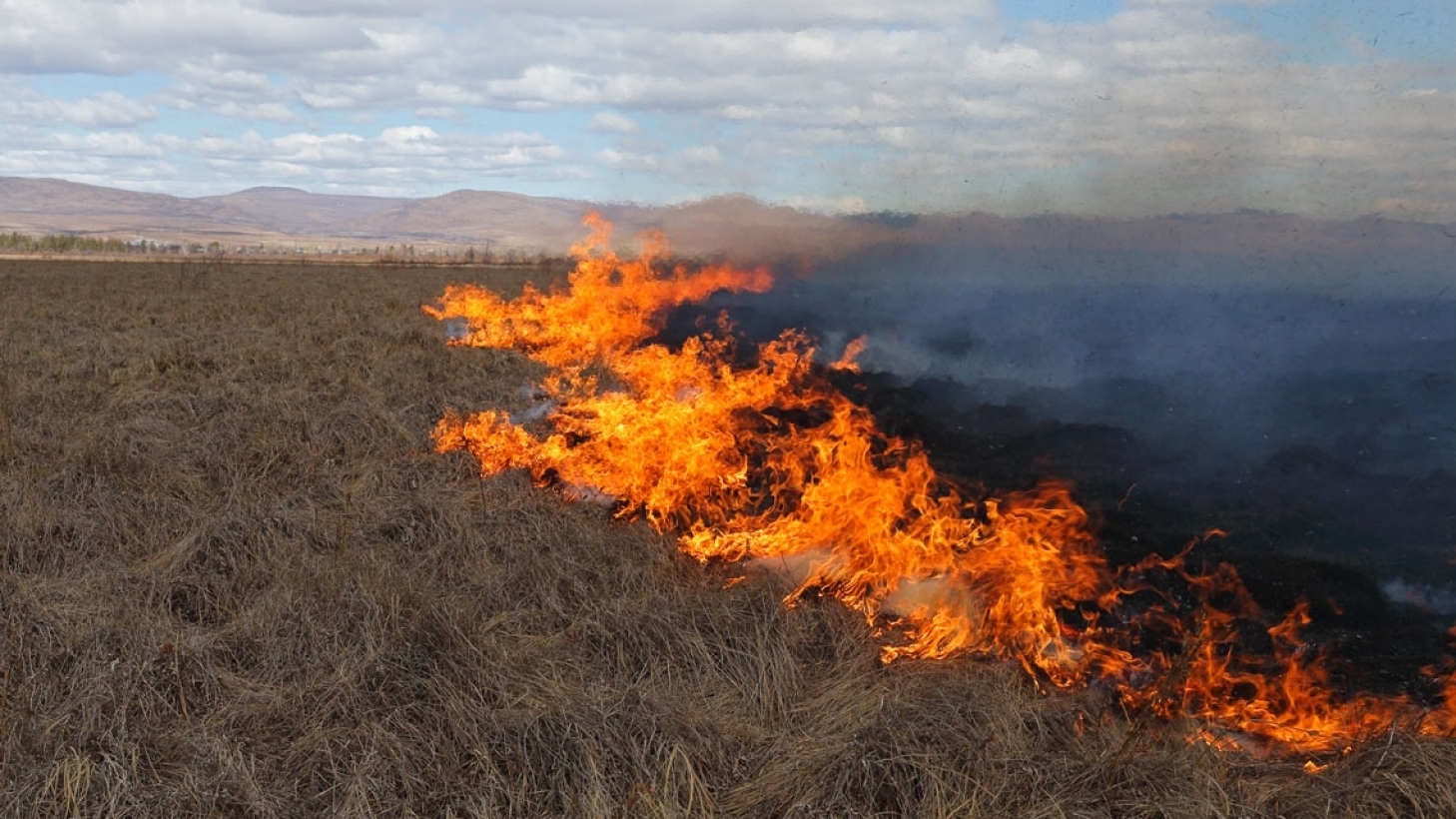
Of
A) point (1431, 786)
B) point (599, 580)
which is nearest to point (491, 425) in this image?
point (599, 580)

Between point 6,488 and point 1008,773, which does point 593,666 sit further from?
point 6,488

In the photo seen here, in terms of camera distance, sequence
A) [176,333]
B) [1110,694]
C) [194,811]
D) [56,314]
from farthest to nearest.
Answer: [56,314], [176,333], [1110,694], [194,811]

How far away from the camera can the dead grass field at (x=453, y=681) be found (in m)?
4.26

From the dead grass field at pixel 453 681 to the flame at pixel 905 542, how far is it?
0.36m

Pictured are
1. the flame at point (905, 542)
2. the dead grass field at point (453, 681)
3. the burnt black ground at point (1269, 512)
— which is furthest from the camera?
the burnt black ground at point (1269, 512)

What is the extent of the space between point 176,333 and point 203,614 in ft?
44.6

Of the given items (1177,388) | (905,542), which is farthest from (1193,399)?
(905,542)

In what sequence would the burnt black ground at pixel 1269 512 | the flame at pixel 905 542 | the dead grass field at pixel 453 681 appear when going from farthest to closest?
the burnt black ground at pixel 1269 512 → the flame at pixel 905 542 → the dead grass field at pixel 453 681

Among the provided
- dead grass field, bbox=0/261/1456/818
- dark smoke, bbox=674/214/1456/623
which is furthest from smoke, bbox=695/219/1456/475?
dead grass field, bbox=0/261/1456/818

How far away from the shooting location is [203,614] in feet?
20.5

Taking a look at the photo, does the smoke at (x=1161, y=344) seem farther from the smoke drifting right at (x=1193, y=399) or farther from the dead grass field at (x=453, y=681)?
the dead grass field at (x=453, y=681)

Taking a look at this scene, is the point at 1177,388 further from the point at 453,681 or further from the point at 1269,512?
the point at 453,681

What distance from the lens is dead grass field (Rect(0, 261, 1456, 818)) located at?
14.0 ft

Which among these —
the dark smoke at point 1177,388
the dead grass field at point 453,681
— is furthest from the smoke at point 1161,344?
the dead grass field at point 453,681
